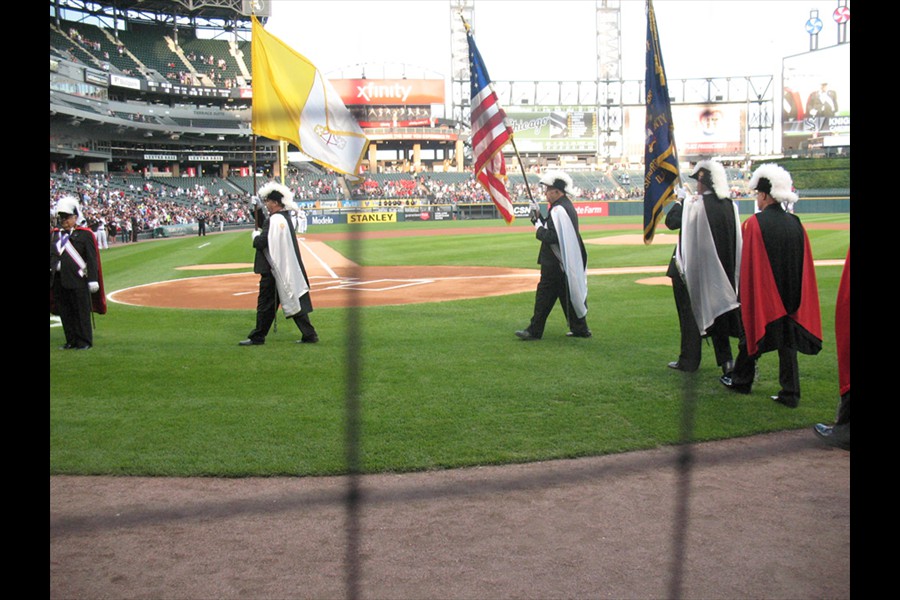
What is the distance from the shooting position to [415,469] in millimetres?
4516

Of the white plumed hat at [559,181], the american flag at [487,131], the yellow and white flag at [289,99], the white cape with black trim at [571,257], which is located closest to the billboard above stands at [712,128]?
the white plumed hat at [559,181]

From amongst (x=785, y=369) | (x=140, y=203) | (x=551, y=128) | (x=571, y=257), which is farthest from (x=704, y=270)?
(x=551, y=128)

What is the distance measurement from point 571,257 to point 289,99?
196 inches

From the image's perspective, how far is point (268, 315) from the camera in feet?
29.0

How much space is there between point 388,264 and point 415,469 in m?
15.3

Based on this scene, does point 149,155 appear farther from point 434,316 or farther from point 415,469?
point 415,469

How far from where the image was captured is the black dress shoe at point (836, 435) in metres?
4.06

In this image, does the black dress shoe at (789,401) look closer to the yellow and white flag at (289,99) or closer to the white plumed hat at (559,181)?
the white plumed hat at (559,181)

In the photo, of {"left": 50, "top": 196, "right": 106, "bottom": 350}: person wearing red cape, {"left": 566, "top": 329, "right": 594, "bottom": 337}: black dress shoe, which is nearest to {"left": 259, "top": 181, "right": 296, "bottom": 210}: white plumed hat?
{"left": 50, "top": 196, "right": 106, "bottom": 350}: person wearing red cape

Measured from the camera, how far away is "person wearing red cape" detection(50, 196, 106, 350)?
8453 millimetres

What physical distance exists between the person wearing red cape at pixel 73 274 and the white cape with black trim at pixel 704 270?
640 centimetres

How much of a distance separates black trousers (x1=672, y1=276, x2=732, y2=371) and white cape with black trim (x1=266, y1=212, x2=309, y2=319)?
4.19m

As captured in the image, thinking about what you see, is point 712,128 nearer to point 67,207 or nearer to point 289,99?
point 67,207
